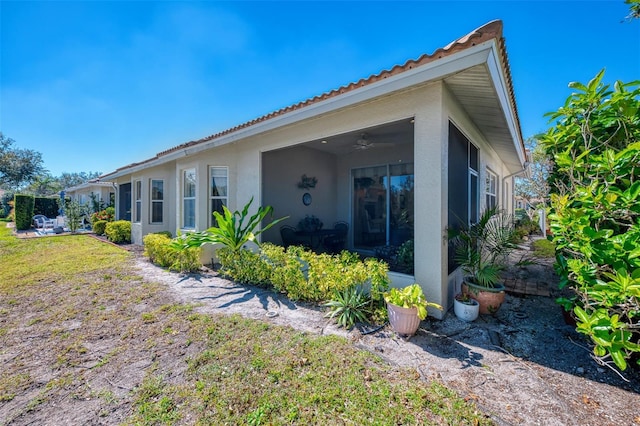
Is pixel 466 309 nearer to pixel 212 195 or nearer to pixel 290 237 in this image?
pixel 290 237

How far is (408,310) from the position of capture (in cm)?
325

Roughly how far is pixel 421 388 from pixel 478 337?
59.6 inches

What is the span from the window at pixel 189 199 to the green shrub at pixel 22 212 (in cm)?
1671

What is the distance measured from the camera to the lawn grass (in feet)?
6.89

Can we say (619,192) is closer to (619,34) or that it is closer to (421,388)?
(421,388)

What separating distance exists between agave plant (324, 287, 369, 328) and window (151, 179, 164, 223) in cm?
978

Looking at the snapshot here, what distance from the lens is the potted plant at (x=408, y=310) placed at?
3.24 metres

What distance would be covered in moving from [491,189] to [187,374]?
9548mm

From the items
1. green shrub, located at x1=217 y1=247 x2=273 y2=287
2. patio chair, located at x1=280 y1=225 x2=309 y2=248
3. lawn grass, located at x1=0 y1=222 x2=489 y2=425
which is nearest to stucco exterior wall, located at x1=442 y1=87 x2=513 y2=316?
lawn grass, located at x1=0 y1=222 x2=489 y2=425

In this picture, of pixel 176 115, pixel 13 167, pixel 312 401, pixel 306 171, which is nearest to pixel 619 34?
pixel 306 171

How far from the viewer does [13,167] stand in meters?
33.4

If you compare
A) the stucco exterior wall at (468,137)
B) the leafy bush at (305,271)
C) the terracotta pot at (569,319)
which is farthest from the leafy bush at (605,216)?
the leafy bush at (305,271)

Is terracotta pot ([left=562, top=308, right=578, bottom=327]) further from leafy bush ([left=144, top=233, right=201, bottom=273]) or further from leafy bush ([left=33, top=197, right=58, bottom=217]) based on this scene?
leafy bush ([left=33, top=197, right=58, bottom=217])

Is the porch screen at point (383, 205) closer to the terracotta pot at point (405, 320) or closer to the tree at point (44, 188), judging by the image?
the terracotta pot at point (405, 320)
